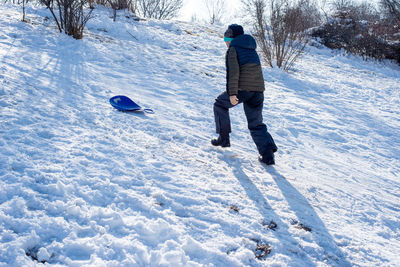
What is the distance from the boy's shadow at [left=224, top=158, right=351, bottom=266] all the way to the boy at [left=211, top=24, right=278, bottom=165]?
300mm

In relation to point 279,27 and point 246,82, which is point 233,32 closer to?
point 246,82

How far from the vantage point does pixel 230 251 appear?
64.7 inches

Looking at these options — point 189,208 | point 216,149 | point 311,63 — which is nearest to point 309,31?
point 311,63

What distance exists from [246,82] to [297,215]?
1.27 metres

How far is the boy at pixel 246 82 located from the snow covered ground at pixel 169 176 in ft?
0.89

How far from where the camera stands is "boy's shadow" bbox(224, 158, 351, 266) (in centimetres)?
176

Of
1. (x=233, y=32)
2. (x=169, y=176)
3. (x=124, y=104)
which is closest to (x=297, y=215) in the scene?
(x=169, y=176)

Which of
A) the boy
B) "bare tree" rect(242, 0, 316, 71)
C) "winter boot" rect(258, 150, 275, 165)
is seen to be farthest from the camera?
"bare tree" rect(242, 0, 316, 71)

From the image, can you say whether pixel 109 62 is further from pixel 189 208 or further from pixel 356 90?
pixel 356 90

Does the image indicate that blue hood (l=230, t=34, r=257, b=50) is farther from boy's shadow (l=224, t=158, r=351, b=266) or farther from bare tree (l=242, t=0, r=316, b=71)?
bare tree (l=242, t=0, r=316, b=71)

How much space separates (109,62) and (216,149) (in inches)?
134

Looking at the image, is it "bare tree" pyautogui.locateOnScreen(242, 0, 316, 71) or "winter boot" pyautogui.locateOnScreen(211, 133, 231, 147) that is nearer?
"winter boot" pyautogui.locateOnScreen(211, 133, 231, 147)

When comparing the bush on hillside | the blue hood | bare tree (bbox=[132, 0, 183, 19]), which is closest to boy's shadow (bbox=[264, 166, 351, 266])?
the blue hood

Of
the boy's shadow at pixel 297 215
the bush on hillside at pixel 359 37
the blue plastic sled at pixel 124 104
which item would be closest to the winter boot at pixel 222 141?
the boy's shadow at pixel 297 215
